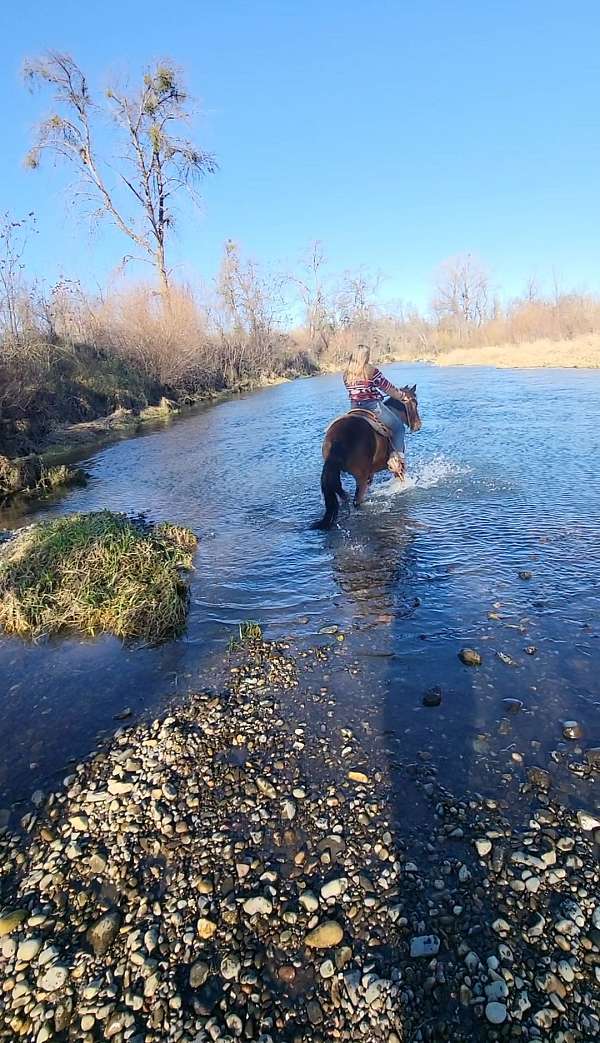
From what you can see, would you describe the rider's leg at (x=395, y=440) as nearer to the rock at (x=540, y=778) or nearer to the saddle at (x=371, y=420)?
the saddle at (x=371, y=420)

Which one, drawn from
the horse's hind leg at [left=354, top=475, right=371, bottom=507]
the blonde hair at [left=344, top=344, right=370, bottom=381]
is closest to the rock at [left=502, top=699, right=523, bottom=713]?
the horse's hind leg at [left=354, top=475, right=371, bottom=507]

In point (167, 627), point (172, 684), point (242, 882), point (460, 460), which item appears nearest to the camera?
point (242, 882)

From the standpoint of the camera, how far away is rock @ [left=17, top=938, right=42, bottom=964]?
8.69 feet

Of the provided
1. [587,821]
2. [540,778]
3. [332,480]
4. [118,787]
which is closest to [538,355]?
[332,480]

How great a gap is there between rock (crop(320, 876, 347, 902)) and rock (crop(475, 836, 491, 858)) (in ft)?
2.68

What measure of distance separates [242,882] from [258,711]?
5.12ft

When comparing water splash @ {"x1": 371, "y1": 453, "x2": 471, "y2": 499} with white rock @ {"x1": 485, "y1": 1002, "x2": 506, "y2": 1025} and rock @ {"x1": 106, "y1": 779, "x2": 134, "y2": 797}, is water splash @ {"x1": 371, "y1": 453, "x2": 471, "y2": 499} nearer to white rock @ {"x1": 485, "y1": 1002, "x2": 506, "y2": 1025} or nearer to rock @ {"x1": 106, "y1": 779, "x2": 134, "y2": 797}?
rock @ {"x1": 106, "y1": 779, "x2": 134, "y2": 797}

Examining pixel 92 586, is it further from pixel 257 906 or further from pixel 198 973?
pixel 198 973

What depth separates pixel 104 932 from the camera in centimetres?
276

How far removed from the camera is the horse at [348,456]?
885 centimetres

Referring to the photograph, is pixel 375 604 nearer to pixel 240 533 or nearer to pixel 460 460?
pixel 240 533

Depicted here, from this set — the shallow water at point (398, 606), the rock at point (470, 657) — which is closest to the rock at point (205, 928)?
the shallow water at point (398, 606)

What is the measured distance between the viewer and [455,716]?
427 centimetres

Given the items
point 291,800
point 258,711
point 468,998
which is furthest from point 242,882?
point 258,711
